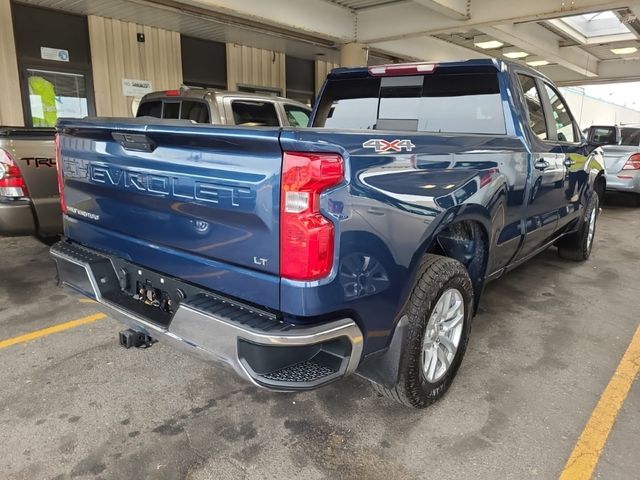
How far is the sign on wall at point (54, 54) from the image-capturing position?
8.88 m

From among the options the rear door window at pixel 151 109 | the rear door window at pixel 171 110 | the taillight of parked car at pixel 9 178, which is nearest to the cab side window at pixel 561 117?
the rear door window at pixel 171 110

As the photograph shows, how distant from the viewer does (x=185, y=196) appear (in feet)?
7.00

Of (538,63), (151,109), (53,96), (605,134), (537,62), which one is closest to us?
(151,109)

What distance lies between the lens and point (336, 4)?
1039 cm

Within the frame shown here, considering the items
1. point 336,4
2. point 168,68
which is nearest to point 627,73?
point 336,4

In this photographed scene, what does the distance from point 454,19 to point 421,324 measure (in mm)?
8933

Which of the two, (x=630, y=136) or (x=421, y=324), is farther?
(x=630, y=136)

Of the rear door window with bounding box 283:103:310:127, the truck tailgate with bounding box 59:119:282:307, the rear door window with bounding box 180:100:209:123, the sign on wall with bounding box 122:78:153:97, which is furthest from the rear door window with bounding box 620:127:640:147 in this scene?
the truck tailgate with bounding box 59:119:282:307

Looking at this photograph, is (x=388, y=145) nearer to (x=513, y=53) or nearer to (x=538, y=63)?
(x=513, y=53)

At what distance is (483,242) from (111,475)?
241 cm

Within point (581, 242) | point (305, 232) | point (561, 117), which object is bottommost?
point (581, 242)

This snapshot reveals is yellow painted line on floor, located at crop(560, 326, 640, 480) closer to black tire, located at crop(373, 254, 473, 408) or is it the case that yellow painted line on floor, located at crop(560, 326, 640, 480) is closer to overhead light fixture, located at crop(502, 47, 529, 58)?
black tire, located at crop(373, 254, 473, 408)

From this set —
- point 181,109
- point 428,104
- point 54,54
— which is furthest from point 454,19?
point 54,54

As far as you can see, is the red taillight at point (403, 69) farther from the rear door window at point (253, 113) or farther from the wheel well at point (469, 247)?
the rear door window at point (253, 113)
